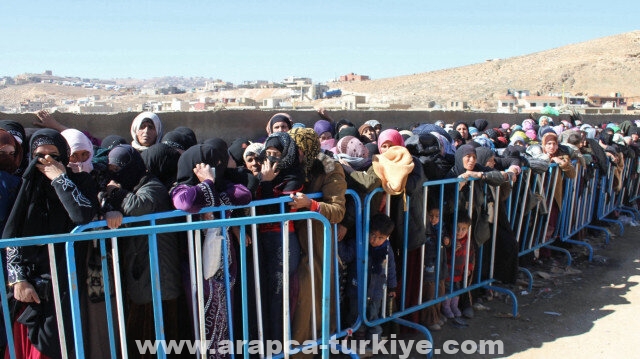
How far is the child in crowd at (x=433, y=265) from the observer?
4.23 meters

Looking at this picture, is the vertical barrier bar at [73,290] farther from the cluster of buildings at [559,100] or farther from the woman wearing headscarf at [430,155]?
the cluster of buildings at [559,100]

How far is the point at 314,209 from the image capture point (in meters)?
3.28

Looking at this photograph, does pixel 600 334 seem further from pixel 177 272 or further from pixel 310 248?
pixel 177 272

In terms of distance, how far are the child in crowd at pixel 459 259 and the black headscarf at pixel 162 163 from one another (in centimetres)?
253

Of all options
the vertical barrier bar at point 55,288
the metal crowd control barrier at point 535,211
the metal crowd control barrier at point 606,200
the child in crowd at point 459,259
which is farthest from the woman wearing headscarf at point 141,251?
the metal crowd control barrier at point 606,200

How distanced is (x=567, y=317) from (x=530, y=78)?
76997 mm

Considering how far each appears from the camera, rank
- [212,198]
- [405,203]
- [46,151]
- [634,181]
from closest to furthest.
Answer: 1. [46,151]
2. [212,198]
3. [405,203]
4. [634,181]

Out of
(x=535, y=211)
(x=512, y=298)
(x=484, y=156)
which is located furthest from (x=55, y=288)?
(x=535, y=211)

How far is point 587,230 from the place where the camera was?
295 inches

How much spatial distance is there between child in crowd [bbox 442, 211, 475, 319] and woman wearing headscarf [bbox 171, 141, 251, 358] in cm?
220

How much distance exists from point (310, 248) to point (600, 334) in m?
2.80

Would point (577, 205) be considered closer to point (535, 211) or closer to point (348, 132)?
point (535, 211)

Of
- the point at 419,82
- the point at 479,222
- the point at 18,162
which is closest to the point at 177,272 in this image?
the point at 18,162

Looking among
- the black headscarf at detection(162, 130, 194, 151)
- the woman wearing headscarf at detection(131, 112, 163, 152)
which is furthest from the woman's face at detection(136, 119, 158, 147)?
the black headscarf at detection(162, 130, 194, 151)
